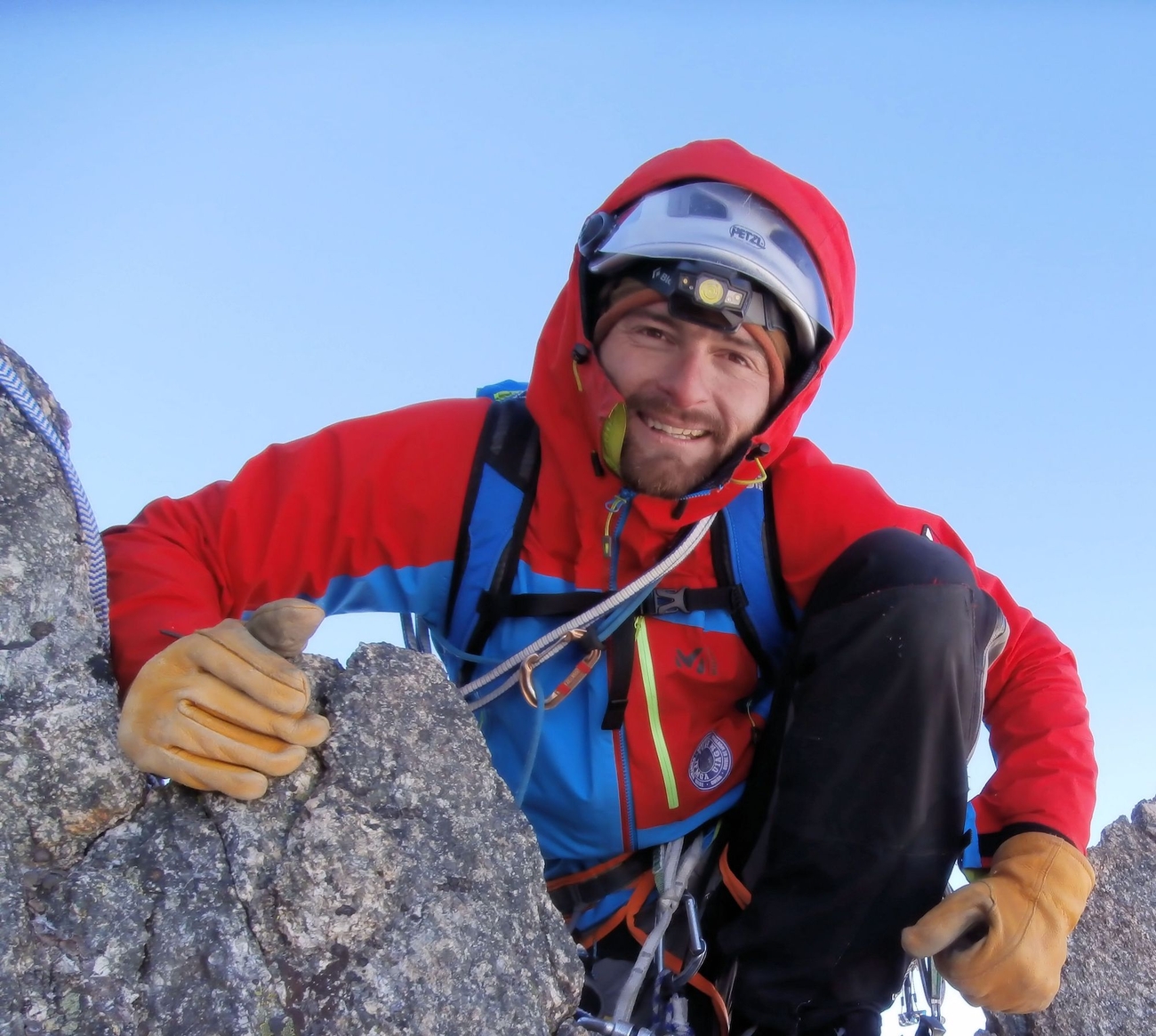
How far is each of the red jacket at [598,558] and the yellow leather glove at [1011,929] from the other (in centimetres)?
20

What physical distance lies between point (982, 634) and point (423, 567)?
185 centimetres

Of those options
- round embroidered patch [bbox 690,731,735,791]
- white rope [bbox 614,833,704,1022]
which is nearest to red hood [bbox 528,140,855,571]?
round embroidered patch [bbox 690,731,735,791]

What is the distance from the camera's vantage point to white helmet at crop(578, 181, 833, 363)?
331 cm

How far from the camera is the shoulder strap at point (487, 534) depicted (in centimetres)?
329

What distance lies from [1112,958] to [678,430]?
2467 mm

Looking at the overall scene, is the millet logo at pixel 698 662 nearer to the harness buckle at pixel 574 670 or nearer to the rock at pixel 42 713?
the harness buckle at pixel 574 670

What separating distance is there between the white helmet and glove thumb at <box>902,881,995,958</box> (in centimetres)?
187

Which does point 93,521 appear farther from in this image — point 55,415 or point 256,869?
point 256,869

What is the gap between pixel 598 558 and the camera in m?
3.41

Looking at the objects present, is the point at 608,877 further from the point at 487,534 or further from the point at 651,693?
the point at 487,534

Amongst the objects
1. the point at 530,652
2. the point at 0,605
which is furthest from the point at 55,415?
the point at 530,652

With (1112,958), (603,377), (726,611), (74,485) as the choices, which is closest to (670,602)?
(726,611)

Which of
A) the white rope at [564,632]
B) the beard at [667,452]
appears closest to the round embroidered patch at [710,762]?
the white rope at [564,632]

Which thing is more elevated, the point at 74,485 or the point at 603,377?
the point at 603,377
